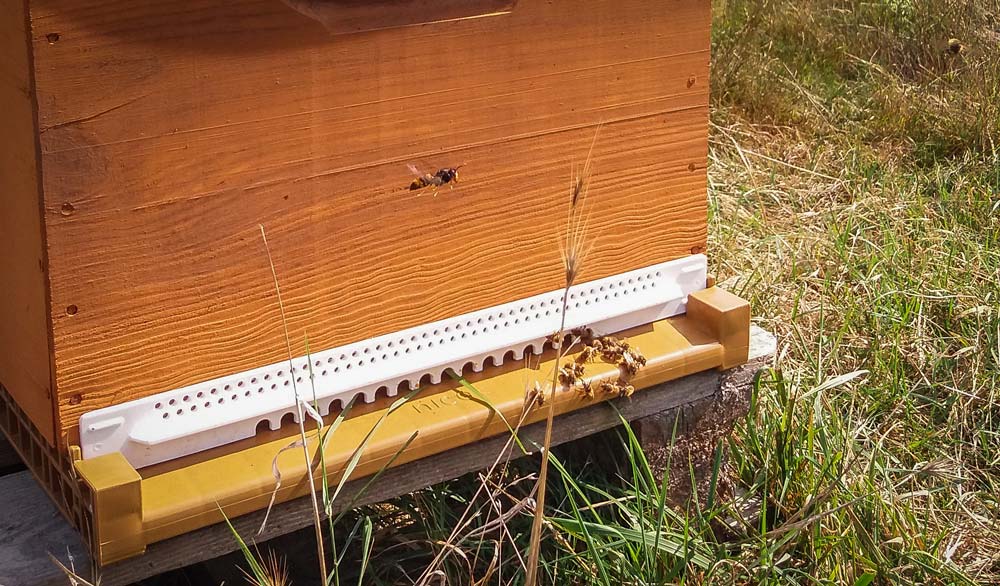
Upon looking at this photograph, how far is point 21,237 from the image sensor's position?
5.59 ft

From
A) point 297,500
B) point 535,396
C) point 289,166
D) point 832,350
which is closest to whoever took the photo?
point 289,166

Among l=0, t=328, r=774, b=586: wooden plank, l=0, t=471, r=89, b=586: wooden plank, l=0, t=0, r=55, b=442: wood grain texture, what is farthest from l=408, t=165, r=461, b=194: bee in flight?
l=0, t=471, r=89, b=586: wooden plank

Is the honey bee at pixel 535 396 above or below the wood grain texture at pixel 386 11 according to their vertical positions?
below

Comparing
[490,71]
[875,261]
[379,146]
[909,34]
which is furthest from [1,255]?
[909,34]

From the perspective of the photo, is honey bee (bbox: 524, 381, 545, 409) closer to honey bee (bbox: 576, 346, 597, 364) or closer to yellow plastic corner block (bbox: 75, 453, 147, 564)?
honey bee (bbox: 576, 346, 597, 364)

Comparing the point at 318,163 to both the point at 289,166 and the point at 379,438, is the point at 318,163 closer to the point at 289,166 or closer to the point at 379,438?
the point at 289,166

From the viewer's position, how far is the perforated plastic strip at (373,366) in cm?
176

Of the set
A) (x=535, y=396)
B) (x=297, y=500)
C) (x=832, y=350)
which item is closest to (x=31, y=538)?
(x=297, y=500)

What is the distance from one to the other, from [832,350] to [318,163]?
1575mm

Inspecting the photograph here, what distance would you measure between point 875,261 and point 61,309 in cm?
231

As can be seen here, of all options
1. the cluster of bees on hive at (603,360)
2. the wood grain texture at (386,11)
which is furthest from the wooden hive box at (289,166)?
the cluster of bees on hive at (603,360)

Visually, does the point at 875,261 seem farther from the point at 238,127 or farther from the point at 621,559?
the point at 238,127

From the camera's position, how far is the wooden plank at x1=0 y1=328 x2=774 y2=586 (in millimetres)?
Result: 1749

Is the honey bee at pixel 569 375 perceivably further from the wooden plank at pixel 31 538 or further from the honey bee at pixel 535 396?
the wooden plank at pixel 31 538
